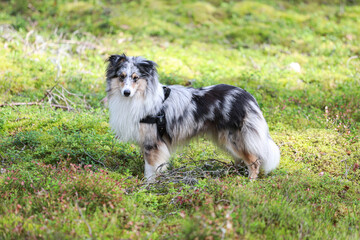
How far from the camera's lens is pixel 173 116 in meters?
4.80

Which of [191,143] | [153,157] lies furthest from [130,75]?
[191,143]

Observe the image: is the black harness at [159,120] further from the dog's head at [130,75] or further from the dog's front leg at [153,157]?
the dog's head at [130,75]

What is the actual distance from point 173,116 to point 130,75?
0.82 metres

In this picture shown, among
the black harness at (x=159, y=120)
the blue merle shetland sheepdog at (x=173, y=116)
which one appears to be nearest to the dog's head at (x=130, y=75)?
the blue merle shetland sheepdog at (x=173, y=116)

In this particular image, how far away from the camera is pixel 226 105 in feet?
15.7

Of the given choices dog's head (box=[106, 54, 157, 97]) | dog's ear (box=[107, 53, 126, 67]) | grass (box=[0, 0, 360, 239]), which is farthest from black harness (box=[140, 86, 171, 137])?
dog's ear (box=[107, 53, 126, 67])

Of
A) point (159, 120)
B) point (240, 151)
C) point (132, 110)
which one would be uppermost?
point (132, 110)

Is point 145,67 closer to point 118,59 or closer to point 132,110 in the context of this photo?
point 118,59

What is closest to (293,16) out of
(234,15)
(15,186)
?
(234,15)

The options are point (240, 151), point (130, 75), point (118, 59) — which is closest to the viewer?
point (130, 75)

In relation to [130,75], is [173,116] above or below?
below

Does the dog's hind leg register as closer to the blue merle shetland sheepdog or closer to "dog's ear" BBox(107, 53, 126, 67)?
the blue merle shetland sheepdog

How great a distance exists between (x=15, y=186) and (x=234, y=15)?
37.2ft

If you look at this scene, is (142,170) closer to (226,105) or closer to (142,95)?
(142,95)
